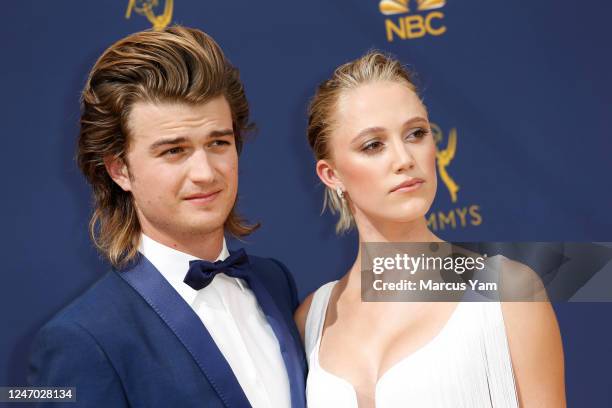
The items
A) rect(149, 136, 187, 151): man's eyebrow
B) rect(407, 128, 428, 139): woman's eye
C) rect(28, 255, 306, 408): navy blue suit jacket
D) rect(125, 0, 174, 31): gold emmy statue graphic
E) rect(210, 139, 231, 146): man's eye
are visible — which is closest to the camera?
rect(28, 255, 306, 408): navy blue suit jacket

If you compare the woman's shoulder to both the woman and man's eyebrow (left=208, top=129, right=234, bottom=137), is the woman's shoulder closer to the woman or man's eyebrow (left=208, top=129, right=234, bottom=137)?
the woman

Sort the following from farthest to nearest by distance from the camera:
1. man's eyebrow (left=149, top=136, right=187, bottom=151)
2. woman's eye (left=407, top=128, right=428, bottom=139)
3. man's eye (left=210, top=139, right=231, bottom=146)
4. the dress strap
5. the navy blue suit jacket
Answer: the dress strap, woman's eye (left=407, top=128, right=428, bottom=139), man's eye (left=210, top=139, right=231, bottom=146), man's eyebrow (left=149, top=136, right=187, bottom=151), the navy blue suit jacket

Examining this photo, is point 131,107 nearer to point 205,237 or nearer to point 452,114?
point 205,237

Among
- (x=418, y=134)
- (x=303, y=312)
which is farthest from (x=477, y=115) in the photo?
(x=303, y=312)

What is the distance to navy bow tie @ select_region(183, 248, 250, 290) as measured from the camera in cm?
205

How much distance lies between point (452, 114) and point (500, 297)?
39.0 inches

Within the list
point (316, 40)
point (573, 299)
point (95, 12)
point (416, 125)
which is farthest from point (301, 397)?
point (95, 12)

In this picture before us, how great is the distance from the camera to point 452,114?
2920mm

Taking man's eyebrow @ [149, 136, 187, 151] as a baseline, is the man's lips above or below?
below

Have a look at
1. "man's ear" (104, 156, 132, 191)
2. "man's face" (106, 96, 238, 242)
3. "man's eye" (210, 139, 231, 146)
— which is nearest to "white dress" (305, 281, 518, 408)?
"man's face" (106, 96, 238, 242)

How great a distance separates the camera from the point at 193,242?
84.7 inches

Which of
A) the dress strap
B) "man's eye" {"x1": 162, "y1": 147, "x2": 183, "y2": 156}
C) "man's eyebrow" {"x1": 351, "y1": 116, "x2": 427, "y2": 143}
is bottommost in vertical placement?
the dress strap

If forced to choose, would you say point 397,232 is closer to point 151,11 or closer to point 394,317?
point 394,317

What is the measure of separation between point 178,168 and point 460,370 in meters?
0.85
